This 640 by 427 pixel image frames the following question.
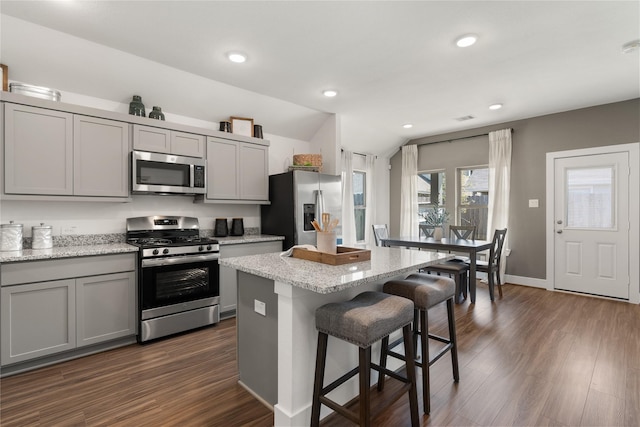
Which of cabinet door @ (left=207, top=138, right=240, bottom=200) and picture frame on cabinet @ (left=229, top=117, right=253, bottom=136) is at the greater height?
picture frame on cabinet @ (left=229, top=117, right=253, bottom=136)

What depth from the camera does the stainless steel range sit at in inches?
115

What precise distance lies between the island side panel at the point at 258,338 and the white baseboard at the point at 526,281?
471cm

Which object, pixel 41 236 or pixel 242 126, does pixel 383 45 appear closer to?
pixel 242 126

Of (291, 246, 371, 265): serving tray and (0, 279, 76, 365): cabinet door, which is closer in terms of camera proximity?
(291, 246, 371, 265): serving tray

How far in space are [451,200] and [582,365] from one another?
3.83 metres

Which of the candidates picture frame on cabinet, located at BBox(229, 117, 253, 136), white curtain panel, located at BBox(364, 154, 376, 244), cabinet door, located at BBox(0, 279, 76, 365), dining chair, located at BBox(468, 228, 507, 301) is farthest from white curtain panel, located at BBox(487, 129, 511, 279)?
cabinet door, located at BBox(0, 279, 76, 365)

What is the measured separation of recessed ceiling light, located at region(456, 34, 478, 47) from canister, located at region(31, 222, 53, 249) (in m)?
3.93

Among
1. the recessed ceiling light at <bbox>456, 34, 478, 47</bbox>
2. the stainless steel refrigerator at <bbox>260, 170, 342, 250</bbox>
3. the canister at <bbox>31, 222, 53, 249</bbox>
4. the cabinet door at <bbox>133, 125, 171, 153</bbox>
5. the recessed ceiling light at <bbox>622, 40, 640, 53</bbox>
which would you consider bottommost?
the canister at <bbox>31, 222, 53, 249</bbox>

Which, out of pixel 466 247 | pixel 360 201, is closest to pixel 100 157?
pixel 466 247

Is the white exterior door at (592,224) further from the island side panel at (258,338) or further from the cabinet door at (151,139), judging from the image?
the cabinet door at (151,139)

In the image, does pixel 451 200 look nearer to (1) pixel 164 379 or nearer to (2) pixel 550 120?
(2) pixel 550 120

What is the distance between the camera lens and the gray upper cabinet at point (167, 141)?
322 centimetres

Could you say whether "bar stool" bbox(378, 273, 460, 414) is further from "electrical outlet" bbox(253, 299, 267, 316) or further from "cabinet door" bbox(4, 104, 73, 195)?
"cabinet door" bbox(4, 104, 73, 195)

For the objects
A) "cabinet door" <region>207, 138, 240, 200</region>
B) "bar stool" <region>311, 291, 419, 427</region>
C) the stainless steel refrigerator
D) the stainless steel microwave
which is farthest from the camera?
the stainless steel refrigerator
